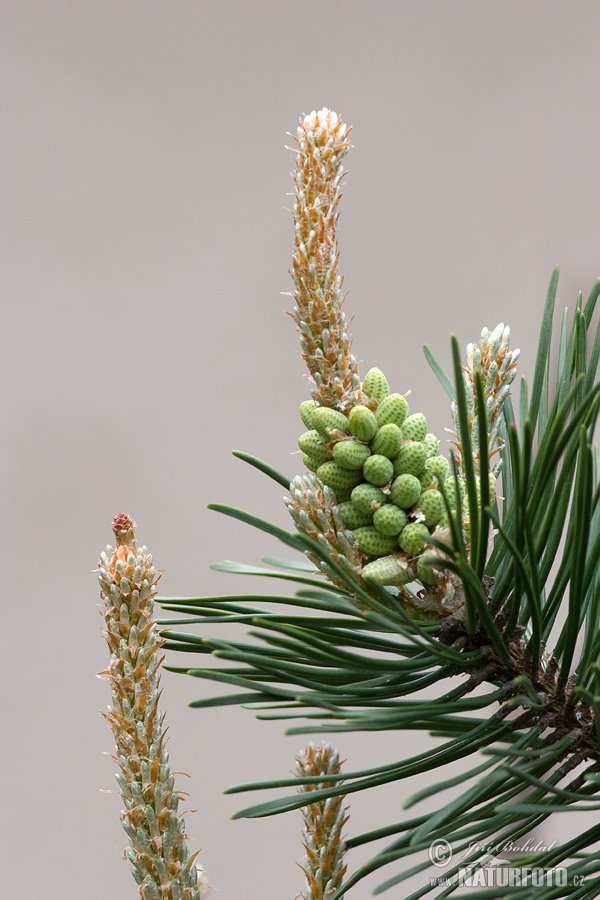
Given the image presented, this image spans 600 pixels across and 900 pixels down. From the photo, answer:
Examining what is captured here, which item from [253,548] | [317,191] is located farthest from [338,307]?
[253,548]

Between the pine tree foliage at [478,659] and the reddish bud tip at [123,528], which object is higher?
the reddish bud tip at [123,528]

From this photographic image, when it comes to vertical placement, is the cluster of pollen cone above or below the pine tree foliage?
above

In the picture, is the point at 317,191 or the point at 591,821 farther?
the point at 591,821

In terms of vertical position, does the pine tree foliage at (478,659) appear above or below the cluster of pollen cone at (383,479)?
below

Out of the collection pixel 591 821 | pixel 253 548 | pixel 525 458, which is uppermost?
pixel 253 548

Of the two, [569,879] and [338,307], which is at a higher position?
[338,307]

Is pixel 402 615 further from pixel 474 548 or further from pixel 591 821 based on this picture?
pixel 591 821

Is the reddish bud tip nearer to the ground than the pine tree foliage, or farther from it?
farther from it
